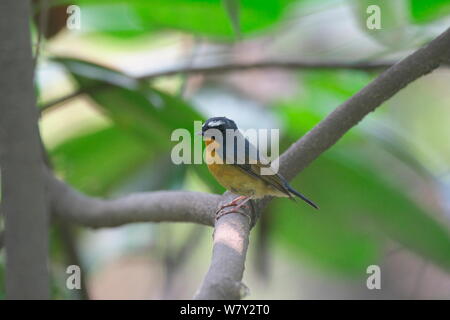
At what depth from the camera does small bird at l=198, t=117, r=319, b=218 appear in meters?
1.88

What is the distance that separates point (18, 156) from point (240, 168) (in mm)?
795

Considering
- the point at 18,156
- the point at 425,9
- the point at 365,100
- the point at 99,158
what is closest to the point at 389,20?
the point at 425,9

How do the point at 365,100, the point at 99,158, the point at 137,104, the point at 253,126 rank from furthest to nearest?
the point at 99,158 < the point at 253,126 < the point at 137,104 < the point at 365,100

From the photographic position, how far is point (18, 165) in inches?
51.5

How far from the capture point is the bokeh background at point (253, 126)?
2.57 metres

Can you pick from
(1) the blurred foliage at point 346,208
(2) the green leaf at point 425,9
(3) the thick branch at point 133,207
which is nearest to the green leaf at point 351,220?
(1) the blurred foliage at point 346,208

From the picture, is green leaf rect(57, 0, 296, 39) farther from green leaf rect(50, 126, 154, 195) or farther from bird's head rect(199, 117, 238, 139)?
bird's head rect(199, 117, 238, 139)

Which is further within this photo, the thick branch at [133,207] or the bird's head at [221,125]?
the bird's head at [221,125]

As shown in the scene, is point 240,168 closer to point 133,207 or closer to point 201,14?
point 133,207

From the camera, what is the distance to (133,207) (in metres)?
1.86

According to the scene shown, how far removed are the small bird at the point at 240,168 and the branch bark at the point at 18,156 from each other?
631 millimetres

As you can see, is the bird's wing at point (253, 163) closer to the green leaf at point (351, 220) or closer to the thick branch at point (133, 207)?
the thick branch at point (133, 207)

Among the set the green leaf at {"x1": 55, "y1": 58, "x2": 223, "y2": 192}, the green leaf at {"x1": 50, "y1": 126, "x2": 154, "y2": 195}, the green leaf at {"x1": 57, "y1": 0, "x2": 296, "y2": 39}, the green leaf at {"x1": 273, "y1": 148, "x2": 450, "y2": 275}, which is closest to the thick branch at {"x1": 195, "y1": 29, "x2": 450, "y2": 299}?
the green leaf at {"x1": 55, "y1": 58, "x2": 223, "y2": 192}

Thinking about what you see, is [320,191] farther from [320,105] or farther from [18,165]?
[18,165]
